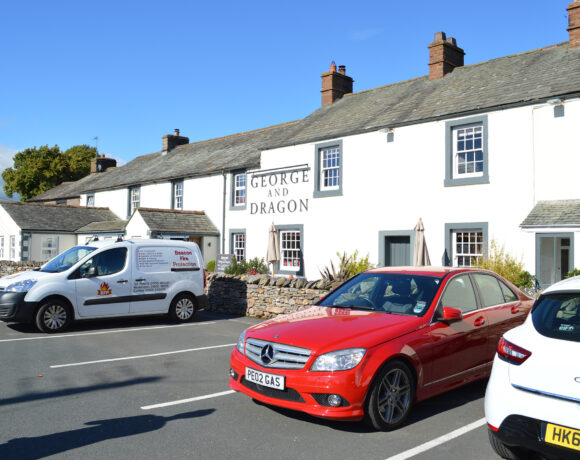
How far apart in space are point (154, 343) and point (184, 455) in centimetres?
571

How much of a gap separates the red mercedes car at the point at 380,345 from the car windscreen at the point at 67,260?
7.09m

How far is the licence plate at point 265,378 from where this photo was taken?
510 cm

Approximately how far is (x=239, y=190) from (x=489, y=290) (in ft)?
61.1

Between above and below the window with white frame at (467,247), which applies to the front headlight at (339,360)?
below

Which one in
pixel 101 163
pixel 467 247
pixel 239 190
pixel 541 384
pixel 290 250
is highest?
pixel 101 163

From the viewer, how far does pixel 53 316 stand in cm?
1102

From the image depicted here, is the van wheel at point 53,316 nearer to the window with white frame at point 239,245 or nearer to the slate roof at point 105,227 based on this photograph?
the window with white frame at point 239,245

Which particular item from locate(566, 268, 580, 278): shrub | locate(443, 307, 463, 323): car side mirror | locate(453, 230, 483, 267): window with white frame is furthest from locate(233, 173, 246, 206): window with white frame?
locate(443, 307, 463, 323): car side mirror

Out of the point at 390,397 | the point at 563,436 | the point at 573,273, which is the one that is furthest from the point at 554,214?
the point at 563,436

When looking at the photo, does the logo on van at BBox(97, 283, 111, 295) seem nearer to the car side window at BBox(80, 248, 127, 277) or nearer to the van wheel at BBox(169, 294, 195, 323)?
the car side window at BBox(80, 248, 127, 277)

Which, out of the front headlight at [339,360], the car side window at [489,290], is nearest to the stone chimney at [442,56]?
the car side window at [489,290]

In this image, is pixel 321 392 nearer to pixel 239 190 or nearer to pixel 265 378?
pixel 265 378

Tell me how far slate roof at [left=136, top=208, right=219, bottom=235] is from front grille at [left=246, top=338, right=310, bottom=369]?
61.5ft

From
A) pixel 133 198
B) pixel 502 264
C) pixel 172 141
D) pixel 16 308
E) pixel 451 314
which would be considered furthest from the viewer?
pixel 172 141
